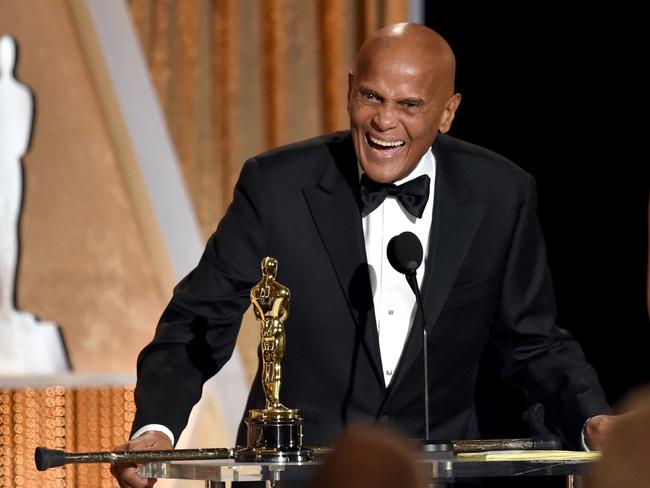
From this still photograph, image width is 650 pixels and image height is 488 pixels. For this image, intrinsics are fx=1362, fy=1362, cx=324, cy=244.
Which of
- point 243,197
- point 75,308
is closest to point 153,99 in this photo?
point 75,308

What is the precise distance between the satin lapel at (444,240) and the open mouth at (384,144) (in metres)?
0.13

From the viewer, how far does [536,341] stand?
250cm

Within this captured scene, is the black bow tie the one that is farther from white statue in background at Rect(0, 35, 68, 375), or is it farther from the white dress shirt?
white statue in background at Rect(0, 35, 68, 375)

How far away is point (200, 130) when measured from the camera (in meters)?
4.59

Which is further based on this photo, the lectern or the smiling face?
the smiling face

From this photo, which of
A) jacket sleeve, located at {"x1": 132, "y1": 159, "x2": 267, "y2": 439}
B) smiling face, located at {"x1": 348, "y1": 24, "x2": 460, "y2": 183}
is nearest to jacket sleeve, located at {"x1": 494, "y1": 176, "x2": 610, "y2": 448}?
smiling face, located at {"x1": 348, "y1": 24, "x2": 460, "y2": 183}

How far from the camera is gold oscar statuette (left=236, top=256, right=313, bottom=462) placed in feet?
6.08

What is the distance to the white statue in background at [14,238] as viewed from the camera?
13.8ft

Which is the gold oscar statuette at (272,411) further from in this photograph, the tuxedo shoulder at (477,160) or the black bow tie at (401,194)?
the tuxedo shoulder at (477,160)

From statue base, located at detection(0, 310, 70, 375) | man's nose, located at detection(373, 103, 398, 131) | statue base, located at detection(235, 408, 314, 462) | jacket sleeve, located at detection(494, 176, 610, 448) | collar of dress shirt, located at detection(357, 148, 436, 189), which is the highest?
Result: man's nose, located at detection(373, 103, 398, 131)

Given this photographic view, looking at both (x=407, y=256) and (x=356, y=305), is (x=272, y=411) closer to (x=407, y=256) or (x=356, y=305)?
(x=407, y=256)

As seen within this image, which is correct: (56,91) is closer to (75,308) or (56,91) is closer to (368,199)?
(75,308)

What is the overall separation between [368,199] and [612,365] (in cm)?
168

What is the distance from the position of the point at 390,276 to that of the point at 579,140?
1714 millimetres
